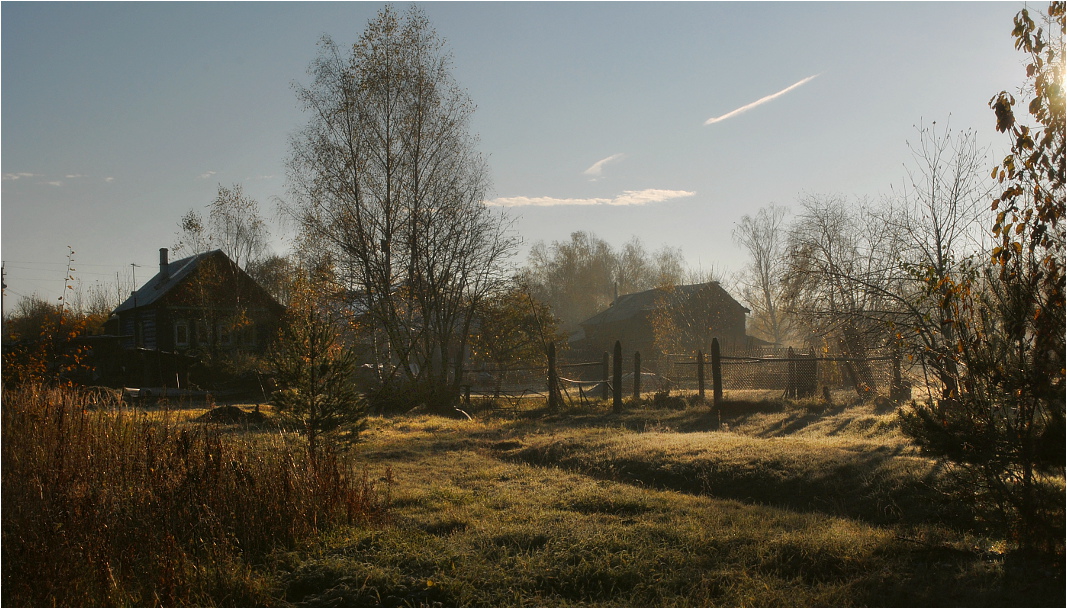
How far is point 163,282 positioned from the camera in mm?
36094

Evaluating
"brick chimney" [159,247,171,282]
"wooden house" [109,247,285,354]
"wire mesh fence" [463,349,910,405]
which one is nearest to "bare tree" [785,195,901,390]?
"wire mesh fence" [463,349,910,405]

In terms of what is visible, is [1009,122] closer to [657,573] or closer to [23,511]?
[657,573]

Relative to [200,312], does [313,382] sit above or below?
below

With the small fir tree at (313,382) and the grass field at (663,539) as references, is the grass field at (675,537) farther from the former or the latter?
the small fir tree at (313,382)

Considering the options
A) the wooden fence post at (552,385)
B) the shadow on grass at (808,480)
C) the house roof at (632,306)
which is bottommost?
the shadow on grass at (808,480)

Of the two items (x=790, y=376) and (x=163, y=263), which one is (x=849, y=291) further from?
(x=163, y=263)

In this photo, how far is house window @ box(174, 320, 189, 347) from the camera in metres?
34.0

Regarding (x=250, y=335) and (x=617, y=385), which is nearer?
(x=617, y=385)

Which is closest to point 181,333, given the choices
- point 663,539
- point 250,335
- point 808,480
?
point 250,335

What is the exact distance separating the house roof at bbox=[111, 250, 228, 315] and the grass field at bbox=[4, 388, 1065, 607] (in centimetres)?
2786

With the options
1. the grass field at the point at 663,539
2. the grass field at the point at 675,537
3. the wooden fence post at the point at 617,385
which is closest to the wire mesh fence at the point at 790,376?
the wooden fence post at the point at 617,385

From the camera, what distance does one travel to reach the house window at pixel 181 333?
34.0 meters

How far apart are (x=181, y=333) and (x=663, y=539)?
1337 inches

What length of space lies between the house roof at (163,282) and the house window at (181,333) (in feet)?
5.18
